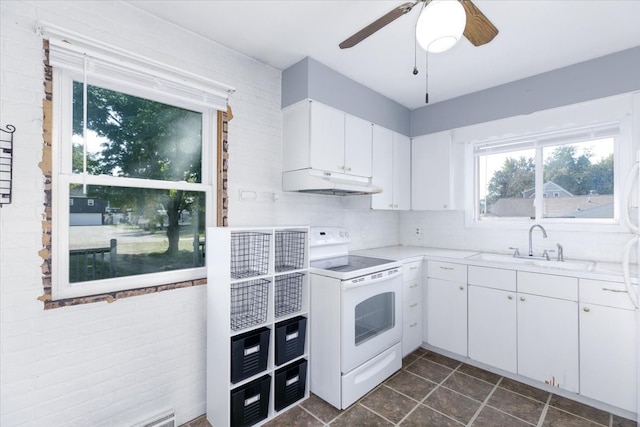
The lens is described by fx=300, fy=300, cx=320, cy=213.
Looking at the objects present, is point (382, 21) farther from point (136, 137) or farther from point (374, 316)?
point (374, 316)

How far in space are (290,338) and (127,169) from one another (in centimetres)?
159

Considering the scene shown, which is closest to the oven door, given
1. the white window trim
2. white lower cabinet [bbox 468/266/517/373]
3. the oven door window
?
the oven door window

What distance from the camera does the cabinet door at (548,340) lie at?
2.24 m

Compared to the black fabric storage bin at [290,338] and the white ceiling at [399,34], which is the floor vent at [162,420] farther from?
the white ceiling at [399,34]

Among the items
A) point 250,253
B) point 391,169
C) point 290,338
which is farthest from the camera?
point 391,169

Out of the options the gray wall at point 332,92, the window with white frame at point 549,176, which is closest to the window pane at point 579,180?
the window with white frame at point 549,176

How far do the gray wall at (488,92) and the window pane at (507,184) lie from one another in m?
0.50

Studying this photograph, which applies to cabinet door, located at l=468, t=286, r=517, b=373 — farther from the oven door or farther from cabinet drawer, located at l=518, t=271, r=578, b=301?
the oven door

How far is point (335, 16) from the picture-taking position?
1975 millimetres

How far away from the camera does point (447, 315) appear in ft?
9.50

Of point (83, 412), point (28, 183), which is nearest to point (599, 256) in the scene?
point (83, 412)

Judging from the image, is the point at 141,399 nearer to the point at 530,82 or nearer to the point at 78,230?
the point at 78,230

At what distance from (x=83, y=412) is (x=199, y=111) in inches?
79.2

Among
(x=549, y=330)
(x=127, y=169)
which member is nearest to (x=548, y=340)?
(x=549, y=330)
